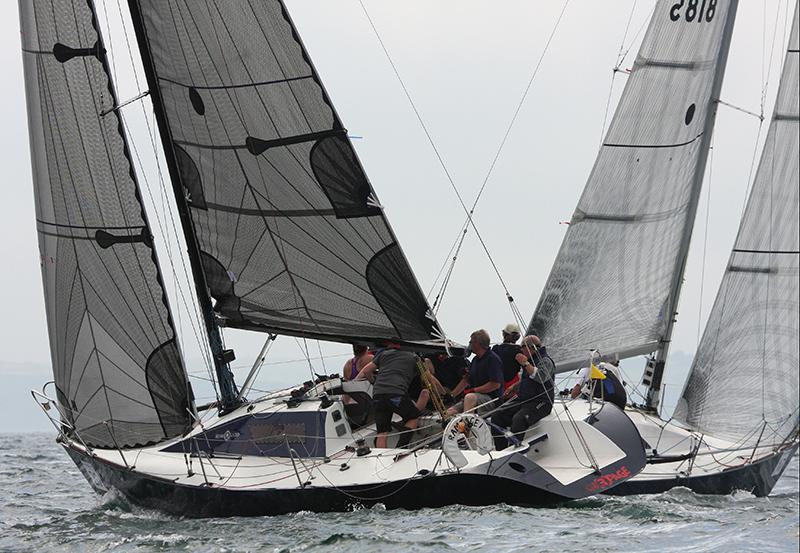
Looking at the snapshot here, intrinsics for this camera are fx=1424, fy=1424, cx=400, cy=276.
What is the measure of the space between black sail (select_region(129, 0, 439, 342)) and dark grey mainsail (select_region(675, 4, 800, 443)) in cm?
295

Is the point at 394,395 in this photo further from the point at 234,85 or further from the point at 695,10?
the point at 695,10

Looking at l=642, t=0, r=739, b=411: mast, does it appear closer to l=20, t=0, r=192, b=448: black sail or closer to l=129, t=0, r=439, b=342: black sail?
l=129, t=0, r=439, b=342: black sail

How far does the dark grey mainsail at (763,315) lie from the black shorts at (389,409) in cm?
317

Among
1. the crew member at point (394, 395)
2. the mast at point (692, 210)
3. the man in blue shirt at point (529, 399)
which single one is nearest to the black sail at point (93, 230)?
the crew member at point (394, 395)

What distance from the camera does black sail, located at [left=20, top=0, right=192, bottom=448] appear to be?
13094 mm

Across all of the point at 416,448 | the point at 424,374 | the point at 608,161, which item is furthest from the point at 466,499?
the point at 608,161

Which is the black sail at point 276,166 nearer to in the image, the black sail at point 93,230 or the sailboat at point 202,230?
the sailboat at point 202,230

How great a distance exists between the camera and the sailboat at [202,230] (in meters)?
13.0

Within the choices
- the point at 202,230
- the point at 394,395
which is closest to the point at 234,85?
the point at 202,230

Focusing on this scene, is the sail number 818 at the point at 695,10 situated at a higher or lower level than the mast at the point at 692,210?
higher

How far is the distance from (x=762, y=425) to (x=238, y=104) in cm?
574

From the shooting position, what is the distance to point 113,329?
517 inches

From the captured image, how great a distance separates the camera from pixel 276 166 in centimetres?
1311

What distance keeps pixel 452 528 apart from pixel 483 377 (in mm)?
2277
